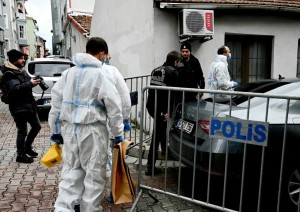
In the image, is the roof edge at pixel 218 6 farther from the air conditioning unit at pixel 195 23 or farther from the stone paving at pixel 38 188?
the stone paving at pixel 38 188

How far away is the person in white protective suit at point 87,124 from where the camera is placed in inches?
121

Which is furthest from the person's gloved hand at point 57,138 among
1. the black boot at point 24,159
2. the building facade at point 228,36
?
the building facade at point 228,36

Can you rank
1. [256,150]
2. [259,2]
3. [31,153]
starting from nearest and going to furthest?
1. [256,150]
2. [31,153]
3. [259,2]

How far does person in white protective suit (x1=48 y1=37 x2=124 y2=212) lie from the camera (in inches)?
121

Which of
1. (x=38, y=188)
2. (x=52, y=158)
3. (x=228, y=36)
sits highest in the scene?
(x=228, y=36)

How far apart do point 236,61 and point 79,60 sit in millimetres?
6260

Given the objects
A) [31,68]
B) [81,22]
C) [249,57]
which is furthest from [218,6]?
[81,22]

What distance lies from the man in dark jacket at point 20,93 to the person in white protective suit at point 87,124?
1.98m

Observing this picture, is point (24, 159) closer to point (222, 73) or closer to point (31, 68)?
point (222, 73)

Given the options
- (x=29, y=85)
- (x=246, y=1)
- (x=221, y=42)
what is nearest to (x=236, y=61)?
(x=221, y=42)

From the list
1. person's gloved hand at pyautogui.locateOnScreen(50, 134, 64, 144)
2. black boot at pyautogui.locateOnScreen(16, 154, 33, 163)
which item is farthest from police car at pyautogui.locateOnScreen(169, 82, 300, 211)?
black boot at pyautogui.locateOnScreen(16, 154, 33, 163)

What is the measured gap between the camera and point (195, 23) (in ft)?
23.3

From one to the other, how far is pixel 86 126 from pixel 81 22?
15.3 meters

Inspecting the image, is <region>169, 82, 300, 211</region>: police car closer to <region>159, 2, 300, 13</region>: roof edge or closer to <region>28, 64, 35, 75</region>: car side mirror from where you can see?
<region>159, 2, 300, 13</region>: roof edge
